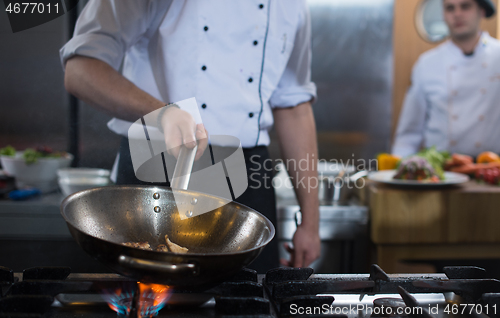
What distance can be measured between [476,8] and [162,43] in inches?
85.9

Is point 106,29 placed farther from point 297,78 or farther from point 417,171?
point 417,171

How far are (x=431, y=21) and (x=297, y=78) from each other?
2.03 metres

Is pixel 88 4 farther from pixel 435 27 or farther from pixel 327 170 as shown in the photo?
pixel 435 27

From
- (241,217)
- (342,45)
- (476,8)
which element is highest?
(476,8)

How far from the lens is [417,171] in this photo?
5.03 ft

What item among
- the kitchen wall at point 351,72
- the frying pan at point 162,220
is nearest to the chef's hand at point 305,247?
the frying pan at point 162,220

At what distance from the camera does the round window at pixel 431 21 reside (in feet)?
8.34

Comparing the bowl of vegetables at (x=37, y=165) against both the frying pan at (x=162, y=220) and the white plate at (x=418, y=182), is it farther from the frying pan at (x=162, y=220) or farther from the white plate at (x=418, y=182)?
the white plate at (x=418, y=182)

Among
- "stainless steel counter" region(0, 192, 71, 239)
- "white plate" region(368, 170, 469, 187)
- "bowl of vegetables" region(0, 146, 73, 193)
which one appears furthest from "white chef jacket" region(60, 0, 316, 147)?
"white plate" region(368, 170, 469, 187)

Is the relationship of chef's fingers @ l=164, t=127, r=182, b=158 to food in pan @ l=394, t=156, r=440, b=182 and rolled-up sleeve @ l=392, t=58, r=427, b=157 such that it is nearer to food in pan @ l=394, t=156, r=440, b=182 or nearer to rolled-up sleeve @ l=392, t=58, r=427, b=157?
food in pan @ l=394, t=156, r=440, b=182

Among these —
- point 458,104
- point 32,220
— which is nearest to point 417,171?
point 458,104

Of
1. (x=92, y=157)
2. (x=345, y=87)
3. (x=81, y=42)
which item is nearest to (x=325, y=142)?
(x=345, y=87)

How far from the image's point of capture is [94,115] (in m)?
0.83

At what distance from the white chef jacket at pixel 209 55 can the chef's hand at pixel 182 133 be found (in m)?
0.23
